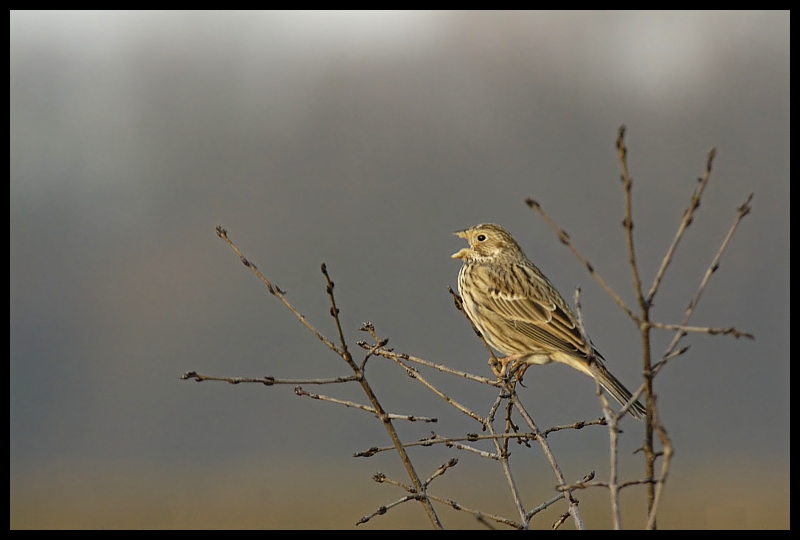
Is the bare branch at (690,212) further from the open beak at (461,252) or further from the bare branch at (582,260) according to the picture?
the open beak at (461,252)

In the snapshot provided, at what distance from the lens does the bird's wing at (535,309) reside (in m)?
5.65

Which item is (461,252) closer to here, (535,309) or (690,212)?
(535,309)

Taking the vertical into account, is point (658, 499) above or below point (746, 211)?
below

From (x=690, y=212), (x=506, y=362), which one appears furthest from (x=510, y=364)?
(x=690, y=212)

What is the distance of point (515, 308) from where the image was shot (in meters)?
5.95

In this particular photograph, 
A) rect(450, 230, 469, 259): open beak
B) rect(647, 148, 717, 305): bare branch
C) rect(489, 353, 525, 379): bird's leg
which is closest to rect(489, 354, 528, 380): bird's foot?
rect(489, 353, 525, 379): bird's leg

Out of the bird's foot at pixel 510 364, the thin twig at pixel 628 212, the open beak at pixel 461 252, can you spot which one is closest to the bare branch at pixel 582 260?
the thin twig at pixel 628 212

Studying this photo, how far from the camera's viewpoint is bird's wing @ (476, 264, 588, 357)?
5.65 m

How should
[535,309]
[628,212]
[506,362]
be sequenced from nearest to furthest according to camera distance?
[628,212], [506,362], [535,309]

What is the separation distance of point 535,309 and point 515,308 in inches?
5.7
